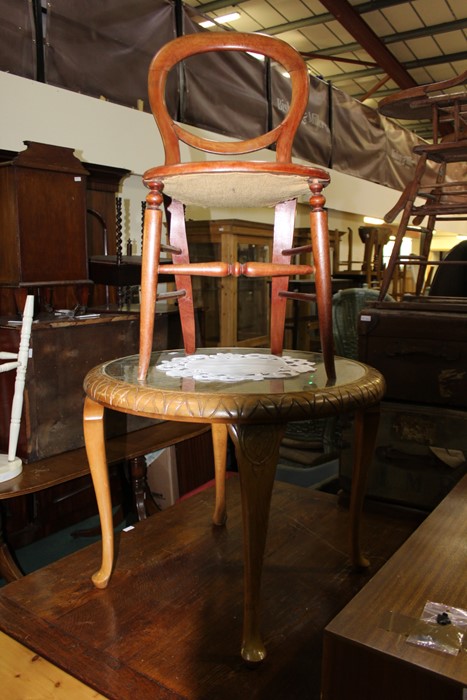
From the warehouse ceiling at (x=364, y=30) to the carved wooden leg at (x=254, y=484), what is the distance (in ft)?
16.3

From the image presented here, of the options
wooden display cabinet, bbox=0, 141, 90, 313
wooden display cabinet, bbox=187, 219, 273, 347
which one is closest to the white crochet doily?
wooden display cabinet, bbox=0, 141, 90, 313

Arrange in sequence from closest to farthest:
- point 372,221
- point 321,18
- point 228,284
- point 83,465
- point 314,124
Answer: point 83,465, point 228,284, point 314,124, point 321,18, point 372,221

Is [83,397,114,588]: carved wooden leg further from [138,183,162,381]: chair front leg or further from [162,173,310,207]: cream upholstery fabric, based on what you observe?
[162,173,310,207]: cream upholstery fabric

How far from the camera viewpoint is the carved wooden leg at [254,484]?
847mm

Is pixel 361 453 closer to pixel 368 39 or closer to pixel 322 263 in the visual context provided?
pixel 322 263

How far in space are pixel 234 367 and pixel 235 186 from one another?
35cm

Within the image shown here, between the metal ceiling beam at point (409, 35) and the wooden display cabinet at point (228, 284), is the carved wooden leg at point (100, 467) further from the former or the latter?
the metal ceiling beam at point (409, 35)

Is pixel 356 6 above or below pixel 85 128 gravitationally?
above

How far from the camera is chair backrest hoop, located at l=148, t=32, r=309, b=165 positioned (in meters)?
1.06

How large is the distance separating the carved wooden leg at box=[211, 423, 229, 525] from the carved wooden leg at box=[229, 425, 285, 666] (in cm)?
55

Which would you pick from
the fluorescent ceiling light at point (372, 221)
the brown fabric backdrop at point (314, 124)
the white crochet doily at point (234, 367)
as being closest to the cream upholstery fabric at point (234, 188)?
the white crochet doily at point (234, 367)

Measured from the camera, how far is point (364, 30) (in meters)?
5.76

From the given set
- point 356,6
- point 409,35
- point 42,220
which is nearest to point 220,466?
point 42,220

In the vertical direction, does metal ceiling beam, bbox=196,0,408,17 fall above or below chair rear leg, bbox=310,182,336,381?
above
